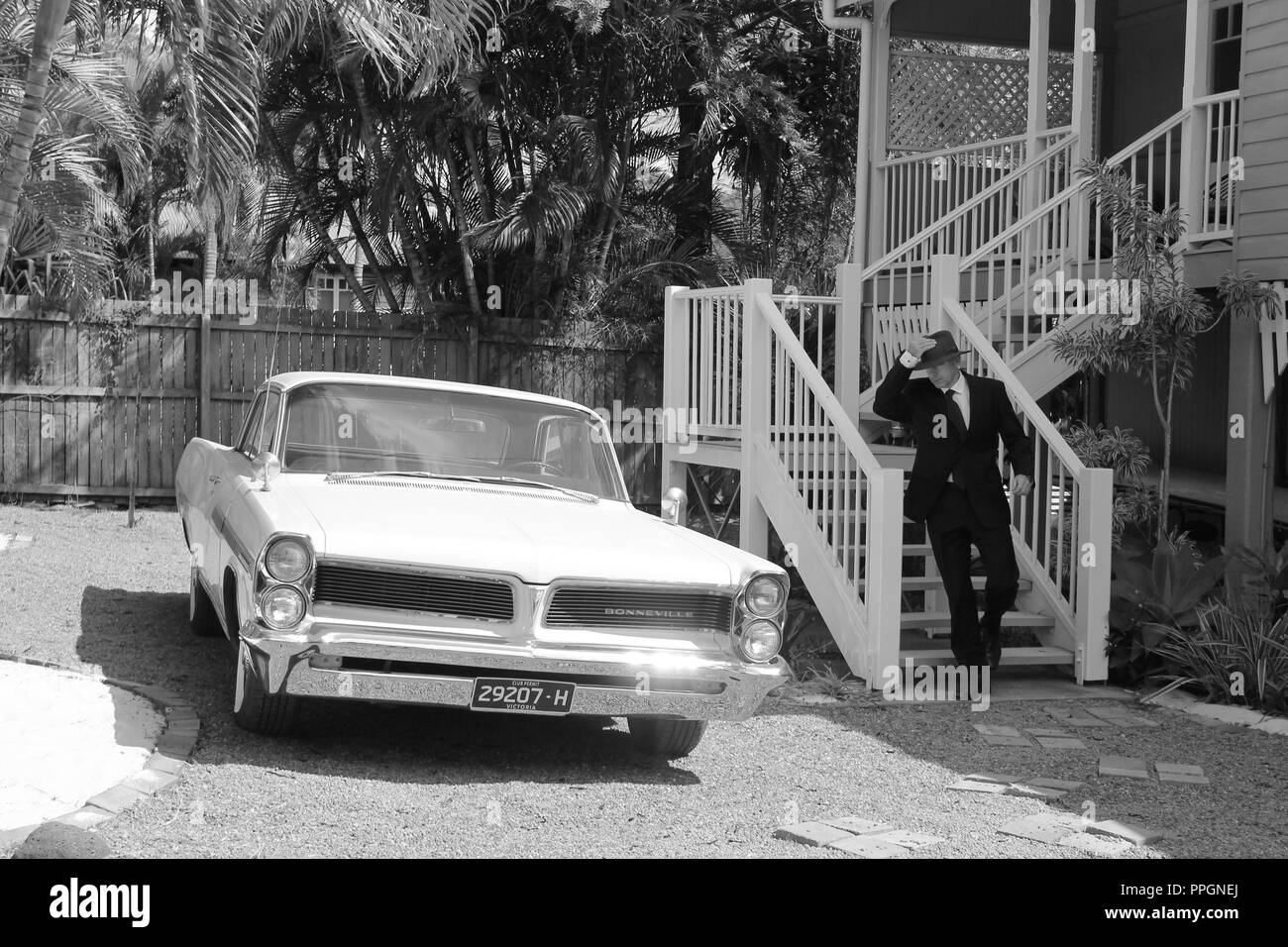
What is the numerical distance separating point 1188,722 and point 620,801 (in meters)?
3.48

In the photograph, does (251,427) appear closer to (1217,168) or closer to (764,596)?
(764,596)

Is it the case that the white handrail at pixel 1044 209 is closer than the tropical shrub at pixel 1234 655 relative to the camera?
No

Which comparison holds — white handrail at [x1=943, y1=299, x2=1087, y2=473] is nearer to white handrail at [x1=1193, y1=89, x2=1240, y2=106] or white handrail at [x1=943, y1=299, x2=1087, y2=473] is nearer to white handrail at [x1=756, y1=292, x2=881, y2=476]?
white handrail at [x1=756, y1=292, x2=881, y2=476]

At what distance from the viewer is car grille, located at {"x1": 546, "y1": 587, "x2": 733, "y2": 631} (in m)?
5.61

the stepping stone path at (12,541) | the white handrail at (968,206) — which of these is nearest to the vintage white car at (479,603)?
the white handrail at (968,206)

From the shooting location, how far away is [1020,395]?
28.7 ft

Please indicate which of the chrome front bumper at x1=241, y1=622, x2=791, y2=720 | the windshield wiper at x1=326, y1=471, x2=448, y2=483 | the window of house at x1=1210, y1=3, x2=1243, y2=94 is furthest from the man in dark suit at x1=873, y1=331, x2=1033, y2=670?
the window of house at x1=1210, y1=3, x2=1243, y2=94

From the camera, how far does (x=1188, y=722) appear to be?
7.49 metres

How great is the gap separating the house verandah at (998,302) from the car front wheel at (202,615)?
3266mm

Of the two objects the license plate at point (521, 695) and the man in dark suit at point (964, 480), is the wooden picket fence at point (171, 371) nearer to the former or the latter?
the man in dark suit at point (964, 480)

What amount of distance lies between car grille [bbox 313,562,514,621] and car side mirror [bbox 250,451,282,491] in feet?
3.34

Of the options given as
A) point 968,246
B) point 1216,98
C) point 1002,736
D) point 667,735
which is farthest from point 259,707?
point 968,246

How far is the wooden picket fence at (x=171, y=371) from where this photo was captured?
48.4 ft

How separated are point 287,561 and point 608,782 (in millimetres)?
1517
